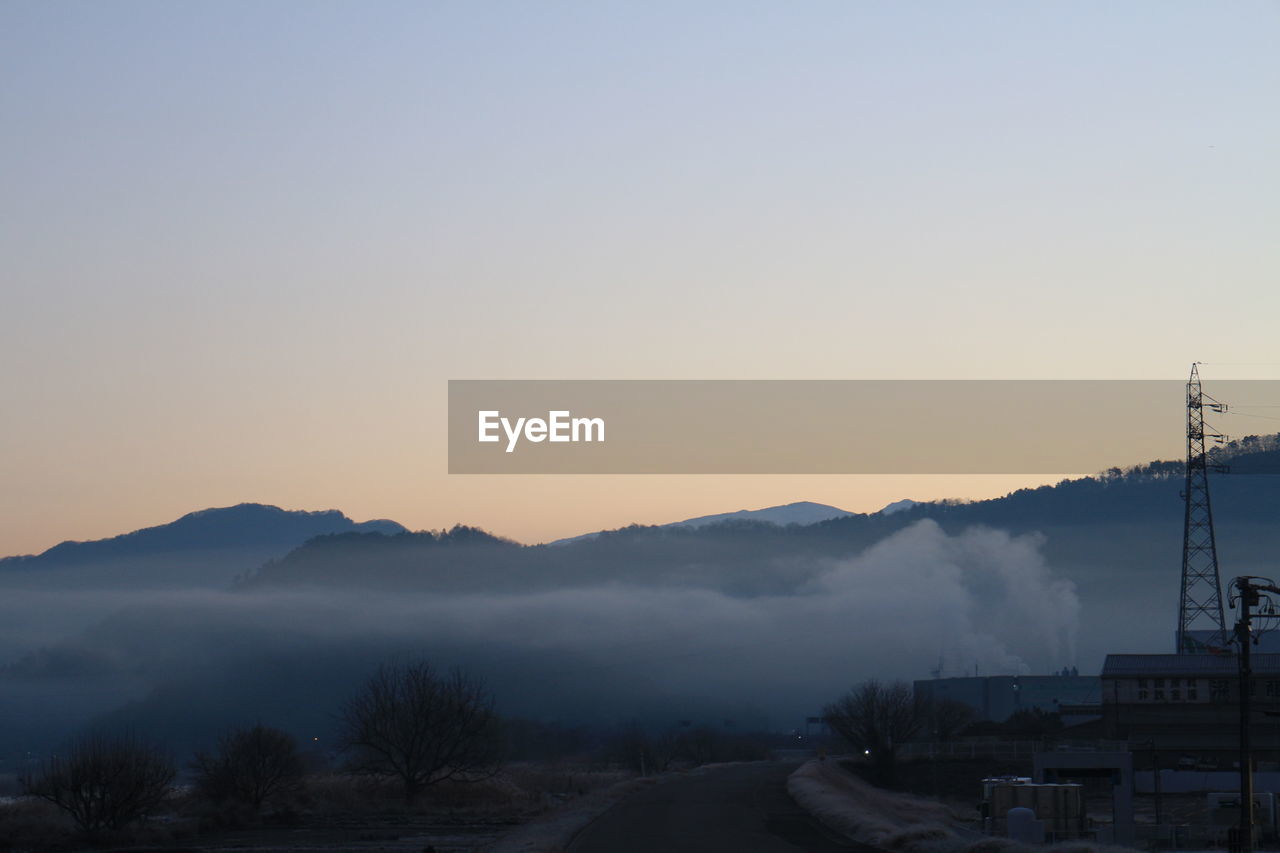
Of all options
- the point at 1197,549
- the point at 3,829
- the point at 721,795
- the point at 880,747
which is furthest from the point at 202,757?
the point at 1197,549

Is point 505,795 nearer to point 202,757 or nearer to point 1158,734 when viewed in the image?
point 202,757

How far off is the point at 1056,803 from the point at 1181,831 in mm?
4057

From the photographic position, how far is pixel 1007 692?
148 meters

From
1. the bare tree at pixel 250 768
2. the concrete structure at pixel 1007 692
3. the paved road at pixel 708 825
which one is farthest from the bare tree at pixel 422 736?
the concrete structure at pixel 1007 692

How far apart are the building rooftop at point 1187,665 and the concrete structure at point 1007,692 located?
191ft

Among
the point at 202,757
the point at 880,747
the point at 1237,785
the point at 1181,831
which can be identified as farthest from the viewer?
the point at 880,747

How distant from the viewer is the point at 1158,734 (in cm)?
7781

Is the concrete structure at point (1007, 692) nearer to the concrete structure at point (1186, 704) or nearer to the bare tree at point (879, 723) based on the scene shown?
the bare tree at point (879, 723)

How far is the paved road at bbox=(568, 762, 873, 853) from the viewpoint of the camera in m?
39.9

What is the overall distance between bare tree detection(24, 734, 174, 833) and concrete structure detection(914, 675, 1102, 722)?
89.0m

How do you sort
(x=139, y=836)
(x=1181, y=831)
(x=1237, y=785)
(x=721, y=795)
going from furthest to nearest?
1. (x=1237, y=785)
2. (x=721, y=795)
3. (x=139, y=836)
4. (x=1181, y=831)

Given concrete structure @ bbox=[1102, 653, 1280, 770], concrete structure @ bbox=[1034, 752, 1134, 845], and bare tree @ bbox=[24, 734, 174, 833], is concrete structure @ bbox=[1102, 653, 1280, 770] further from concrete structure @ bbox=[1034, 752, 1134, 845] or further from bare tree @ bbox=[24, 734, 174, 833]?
bare tree @ bbox=[24, 734, 174, 833]

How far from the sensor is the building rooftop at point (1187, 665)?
257 feet

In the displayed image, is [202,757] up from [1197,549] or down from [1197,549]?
down
